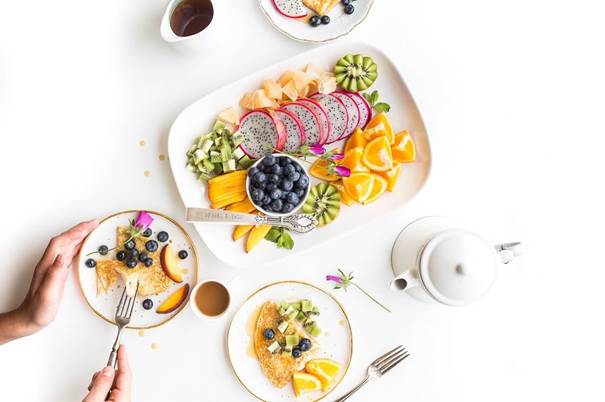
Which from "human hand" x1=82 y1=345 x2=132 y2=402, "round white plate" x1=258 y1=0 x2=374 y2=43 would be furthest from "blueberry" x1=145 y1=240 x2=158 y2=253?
"round white plate" x1=258 y1=0 x2=374 y2=43

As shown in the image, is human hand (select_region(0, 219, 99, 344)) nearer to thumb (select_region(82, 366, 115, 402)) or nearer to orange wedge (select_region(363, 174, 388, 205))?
thumb (select_region(82, 366, 115, 402))

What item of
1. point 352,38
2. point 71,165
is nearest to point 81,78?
point 71,165

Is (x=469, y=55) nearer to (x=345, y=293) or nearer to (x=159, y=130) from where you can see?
(x=345, y=293)

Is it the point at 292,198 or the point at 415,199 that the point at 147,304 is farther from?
the point at 415,199

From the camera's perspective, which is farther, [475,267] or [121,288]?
[121,288]

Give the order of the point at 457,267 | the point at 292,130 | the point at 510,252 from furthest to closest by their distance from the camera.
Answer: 1. the point at 292,130
2. the point at 510,252
3. the point at 457,267

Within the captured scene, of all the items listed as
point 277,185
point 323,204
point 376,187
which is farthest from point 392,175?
point 277,185

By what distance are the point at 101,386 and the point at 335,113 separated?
920mm

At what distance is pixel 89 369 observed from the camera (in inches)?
59.2

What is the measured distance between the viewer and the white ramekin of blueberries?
141 cm

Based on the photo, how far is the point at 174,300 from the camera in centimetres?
147

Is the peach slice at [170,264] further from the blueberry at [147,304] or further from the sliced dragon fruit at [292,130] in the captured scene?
the sliced dragon fruit at [292,130]

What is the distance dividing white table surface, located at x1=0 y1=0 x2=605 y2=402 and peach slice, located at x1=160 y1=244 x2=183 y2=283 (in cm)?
9

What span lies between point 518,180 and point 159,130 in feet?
3.35
